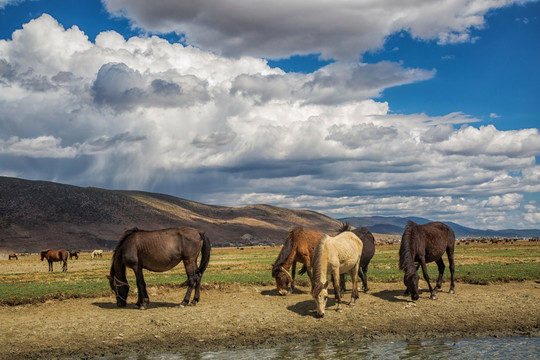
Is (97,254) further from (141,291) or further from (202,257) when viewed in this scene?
(202,257)

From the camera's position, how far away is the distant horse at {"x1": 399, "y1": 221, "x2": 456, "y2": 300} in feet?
55.0

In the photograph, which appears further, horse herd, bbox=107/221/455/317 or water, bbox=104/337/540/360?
horse herd, bbox=107/221/455/317

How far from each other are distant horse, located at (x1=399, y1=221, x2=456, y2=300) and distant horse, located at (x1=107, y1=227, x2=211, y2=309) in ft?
23.4

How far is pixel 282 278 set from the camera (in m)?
18.2

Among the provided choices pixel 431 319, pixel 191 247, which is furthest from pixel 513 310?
pixel 191 247

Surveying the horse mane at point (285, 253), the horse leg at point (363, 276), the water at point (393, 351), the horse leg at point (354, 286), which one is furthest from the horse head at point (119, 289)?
the horse leg at point (363, 276)

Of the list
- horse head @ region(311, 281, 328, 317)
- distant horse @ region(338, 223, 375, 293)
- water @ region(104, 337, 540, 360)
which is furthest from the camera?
distant horse @ region(338, 223, 375, 293)

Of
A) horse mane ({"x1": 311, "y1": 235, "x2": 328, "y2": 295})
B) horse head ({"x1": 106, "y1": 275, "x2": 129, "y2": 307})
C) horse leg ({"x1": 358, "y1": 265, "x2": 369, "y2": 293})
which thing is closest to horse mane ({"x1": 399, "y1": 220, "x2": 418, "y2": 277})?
horse leg ({"x1": 358, "y1": 265, "x2": 369, "y2": 293})

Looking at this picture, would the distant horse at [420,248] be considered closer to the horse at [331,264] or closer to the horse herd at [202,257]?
the horse herd at [202,257]

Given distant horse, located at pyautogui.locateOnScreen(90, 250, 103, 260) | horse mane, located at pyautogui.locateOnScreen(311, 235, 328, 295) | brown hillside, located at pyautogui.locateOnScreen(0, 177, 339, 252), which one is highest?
brown hillside, located at pyautogui.locateOnScreen(0, 177, 339, 252)

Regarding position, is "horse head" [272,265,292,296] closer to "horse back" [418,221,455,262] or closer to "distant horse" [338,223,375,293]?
"distant horse" [338,223,375,293]

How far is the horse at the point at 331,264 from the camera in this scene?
594 inches

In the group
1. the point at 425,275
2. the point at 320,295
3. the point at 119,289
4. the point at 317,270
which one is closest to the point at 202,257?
the point at 119,289

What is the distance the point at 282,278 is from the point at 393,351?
6.01 metres
